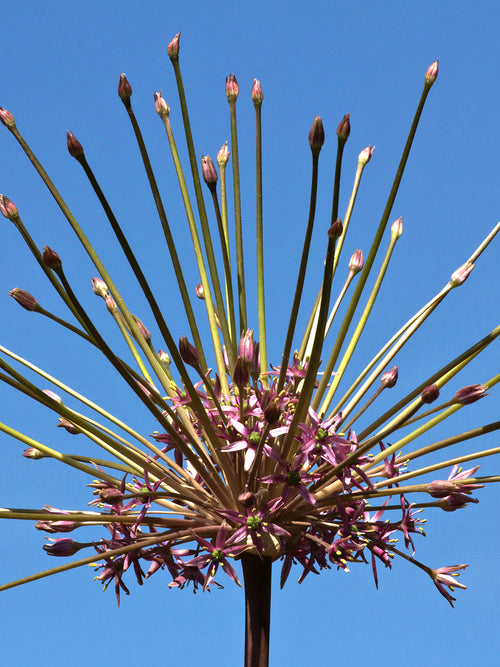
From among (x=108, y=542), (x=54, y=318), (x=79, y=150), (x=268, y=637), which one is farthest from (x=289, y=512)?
(x=79, y=150)

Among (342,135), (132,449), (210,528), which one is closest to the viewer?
(342,135)

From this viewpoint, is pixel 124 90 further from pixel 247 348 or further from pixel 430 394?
pixel 430 394

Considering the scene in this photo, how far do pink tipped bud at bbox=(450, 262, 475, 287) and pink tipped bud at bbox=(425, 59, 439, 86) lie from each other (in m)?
1.08

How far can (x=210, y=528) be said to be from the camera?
4363 mm

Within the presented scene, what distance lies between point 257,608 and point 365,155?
10.4 ft

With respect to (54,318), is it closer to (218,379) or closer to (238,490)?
(218,379)

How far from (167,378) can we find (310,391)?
1204 mm

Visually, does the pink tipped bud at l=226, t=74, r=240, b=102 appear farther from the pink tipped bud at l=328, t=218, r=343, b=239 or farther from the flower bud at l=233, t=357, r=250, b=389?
the flower bud at l=233, t=357, r=250, b=389

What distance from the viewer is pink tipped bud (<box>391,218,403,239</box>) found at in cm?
568

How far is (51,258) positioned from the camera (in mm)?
3789

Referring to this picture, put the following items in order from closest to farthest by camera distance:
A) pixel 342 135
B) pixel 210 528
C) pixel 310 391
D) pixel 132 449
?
pixel 342 135 → pixel 310 391 → pixel 210 528 → pixel 132 449

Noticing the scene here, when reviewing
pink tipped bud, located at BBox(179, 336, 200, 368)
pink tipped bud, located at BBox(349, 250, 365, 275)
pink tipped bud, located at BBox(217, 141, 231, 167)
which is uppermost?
pink tipped bud, located at BBox(217, 141, 231, 167)

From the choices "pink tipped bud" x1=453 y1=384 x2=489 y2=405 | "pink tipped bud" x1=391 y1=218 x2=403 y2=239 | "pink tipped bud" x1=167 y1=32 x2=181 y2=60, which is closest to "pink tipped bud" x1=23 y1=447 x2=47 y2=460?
"pink tipped bud" x1=453 y1=384 x2=489 y2=405

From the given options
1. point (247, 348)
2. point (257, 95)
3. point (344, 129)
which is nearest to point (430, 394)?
point (247, 348)
